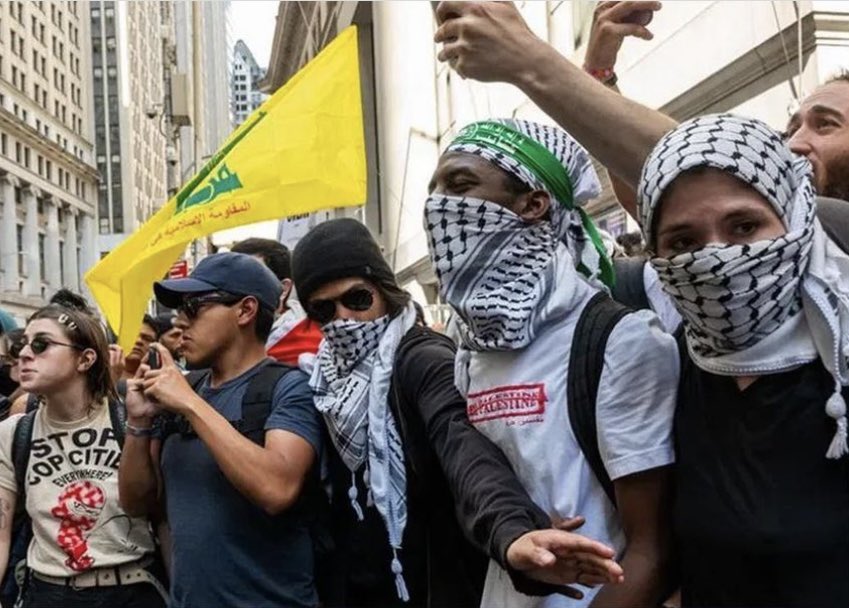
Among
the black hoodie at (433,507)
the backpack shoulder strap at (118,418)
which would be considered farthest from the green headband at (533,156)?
the backpack shoulder strap at (118,418)

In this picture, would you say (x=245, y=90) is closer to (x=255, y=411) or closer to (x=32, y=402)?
(x=32, y=402)

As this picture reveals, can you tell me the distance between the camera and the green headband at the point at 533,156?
190 centimetres

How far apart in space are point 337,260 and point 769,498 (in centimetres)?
144

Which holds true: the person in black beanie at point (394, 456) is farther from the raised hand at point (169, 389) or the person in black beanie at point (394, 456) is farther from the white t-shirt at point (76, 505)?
the white t-shirt at point (76, 505)

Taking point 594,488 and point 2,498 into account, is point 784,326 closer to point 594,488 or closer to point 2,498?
point 594,488

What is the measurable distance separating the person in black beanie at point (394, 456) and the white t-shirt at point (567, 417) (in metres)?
0.06

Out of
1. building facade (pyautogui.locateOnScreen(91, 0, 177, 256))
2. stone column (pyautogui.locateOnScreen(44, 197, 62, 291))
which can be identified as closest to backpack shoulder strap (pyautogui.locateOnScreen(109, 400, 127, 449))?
building facade (pyautogui.locateOnScreen(91, 0, 177, 256))

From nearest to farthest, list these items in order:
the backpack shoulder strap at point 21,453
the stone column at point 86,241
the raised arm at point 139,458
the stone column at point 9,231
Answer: the raised arm at point 139,458 → the backpack shoulder strap at point 21,453 → the stone column at point 9,231 → the stone column at point 86,241

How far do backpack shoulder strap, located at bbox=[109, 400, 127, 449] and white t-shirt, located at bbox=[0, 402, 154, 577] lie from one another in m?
0.02

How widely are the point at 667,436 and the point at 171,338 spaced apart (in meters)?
3.28

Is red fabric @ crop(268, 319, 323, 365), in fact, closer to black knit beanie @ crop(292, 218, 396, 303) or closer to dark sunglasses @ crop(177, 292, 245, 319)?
dark sunglasses @ crop(177, 292, 245, 319)

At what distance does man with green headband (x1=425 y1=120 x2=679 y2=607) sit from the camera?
65.9 inches

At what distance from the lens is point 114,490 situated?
3.32 metres

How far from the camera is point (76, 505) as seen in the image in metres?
3.32
